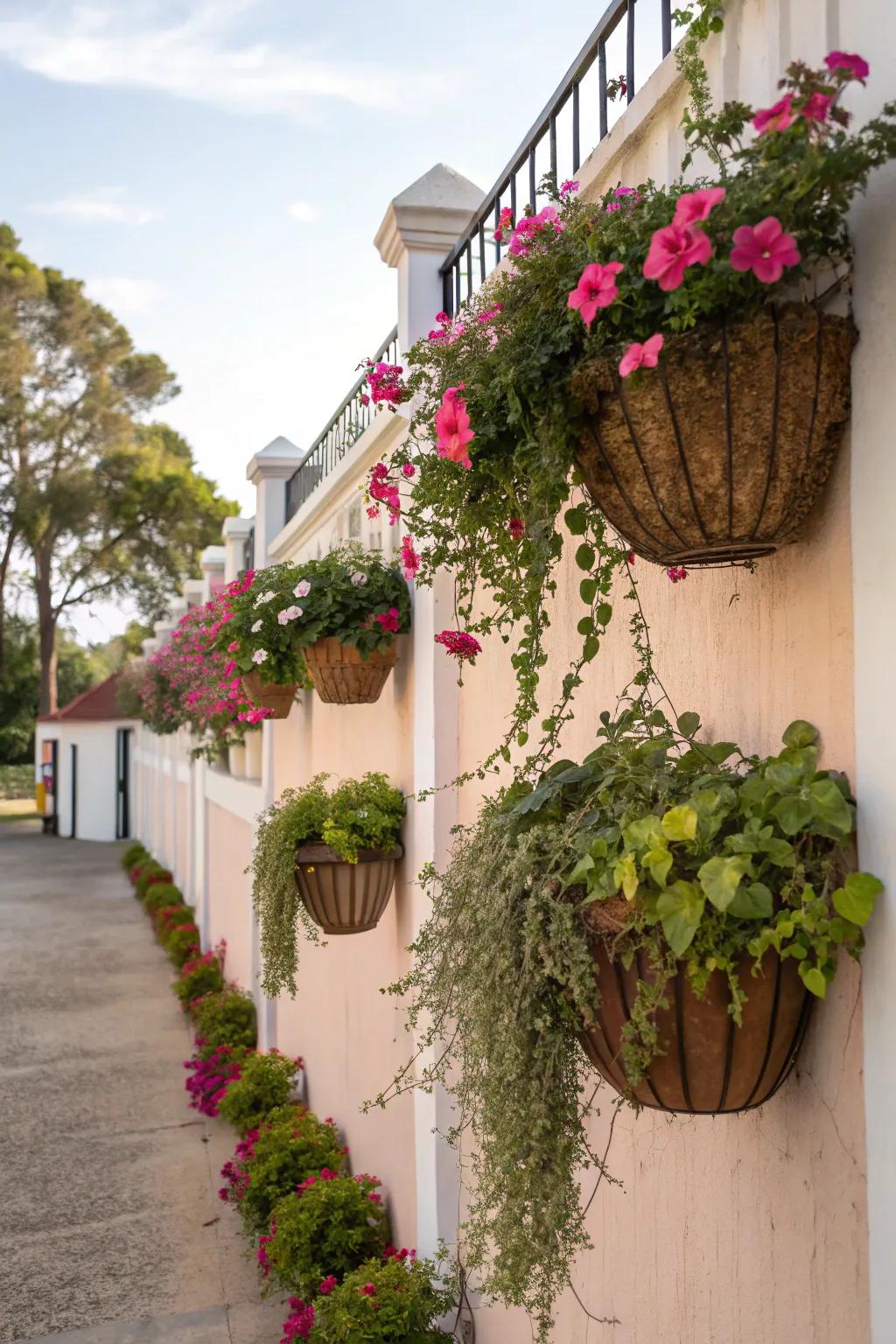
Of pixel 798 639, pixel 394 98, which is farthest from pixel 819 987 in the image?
pixel 394 98

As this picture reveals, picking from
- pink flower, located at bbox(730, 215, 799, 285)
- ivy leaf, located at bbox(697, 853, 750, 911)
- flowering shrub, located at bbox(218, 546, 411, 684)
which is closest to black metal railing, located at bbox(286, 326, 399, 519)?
flowering shrub, located at bbox(218, 546, 411, 684)

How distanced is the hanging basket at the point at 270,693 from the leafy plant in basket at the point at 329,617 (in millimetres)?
309

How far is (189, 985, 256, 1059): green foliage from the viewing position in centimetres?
751

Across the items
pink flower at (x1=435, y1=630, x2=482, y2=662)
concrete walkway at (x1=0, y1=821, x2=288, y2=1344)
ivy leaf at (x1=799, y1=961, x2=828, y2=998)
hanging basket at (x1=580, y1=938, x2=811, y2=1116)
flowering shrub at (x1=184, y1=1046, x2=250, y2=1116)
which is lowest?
concrete walkway at (x1=0, y1=821, x2=288, y2=1344)

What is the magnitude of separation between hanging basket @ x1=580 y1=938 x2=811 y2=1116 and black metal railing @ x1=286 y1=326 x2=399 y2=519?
2.86 meters

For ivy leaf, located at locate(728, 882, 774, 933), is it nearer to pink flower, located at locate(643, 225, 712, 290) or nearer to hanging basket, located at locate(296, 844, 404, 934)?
pink flower, located at locate(643, 225, 712, 290)

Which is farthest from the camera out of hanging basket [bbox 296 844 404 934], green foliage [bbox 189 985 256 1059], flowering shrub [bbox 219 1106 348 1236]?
green foliage [bbox 189 985 256 1059]

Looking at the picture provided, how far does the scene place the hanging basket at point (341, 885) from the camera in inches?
154

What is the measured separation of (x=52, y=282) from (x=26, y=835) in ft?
44.8

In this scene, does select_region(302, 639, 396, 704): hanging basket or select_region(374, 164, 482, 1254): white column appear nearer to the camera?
select_region(374, 164, 482, 1254): white column

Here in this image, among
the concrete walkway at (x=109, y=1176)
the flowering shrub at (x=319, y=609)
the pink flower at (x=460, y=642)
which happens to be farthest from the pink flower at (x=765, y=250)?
the concrete walkway at (x=109, y=1176)

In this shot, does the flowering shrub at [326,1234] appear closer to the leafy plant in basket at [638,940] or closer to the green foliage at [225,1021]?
the leafy plant in basket at [638,940]

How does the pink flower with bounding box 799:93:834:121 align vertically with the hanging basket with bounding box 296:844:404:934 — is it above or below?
above

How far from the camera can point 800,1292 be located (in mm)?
1594
